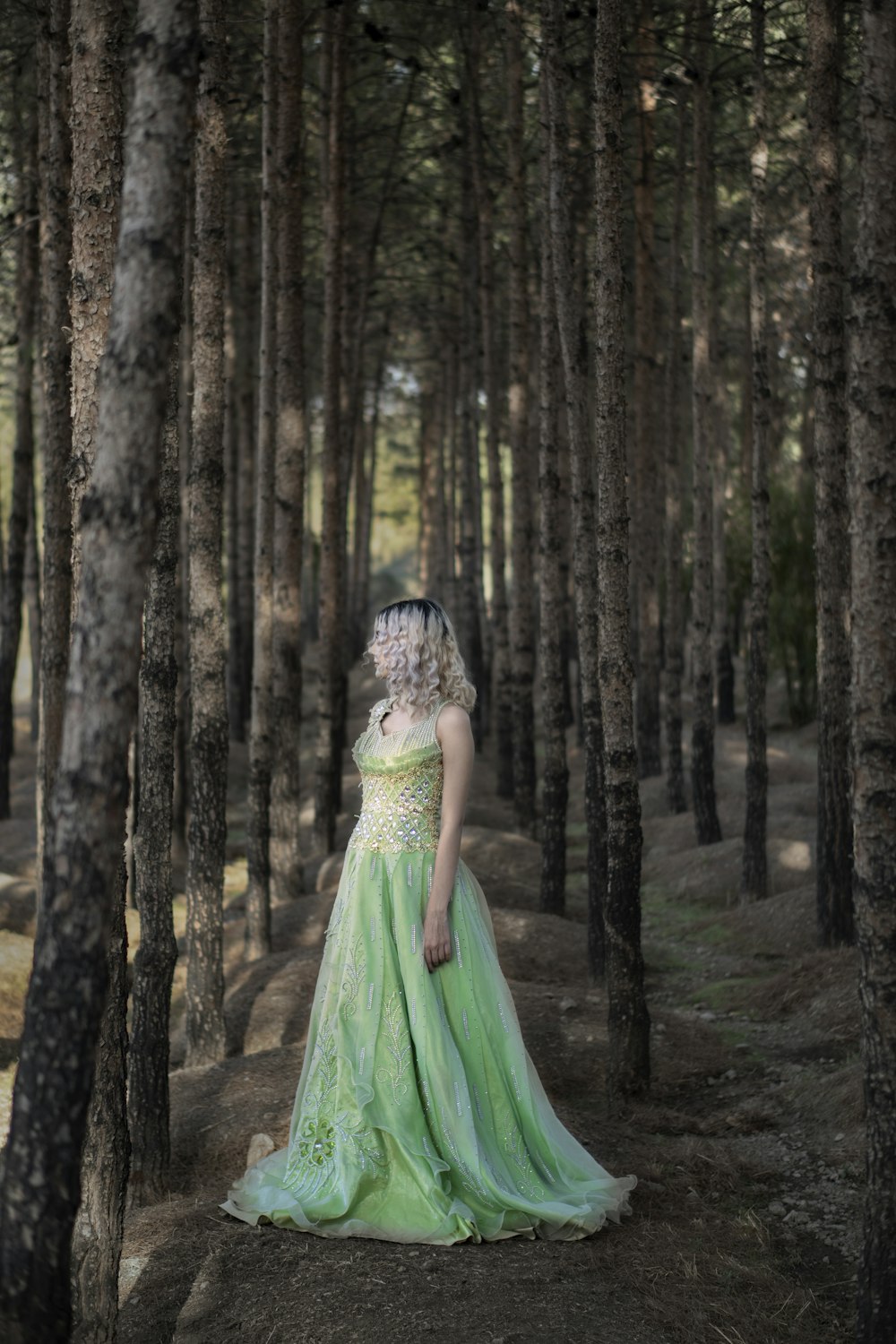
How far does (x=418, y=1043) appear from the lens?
16.1 feet

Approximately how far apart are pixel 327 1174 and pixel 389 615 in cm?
204

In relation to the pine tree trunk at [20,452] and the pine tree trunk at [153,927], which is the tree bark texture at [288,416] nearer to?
the pine tree trunk at [20,452]

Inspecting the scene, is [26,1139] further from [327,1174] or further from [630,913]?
[630,913]

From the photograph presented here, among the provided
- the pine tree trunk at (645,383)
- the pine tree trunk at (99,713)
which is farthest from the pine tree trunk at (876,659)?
the pine tree trunk at (645,383)

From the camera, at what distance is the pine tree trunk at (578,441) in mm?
8672

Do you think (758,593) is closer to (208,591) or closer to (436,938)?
(208,591)

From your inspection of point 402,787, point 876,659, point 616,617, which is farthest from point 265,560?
point 876,659

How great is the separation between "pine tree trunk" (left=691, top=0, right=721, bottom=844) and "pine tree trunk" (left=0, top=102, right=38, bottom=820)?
649 centimetres

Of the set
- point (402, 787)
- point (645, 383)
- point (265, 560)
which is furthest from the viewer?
point (645, 383)

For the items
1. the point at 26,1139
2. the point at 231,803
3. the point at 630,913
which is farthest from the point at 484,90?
the point at 26,1139

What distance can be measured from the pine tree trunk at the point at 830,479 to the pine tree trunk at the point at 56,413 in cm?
501

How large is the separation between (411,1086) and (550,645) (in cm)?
646

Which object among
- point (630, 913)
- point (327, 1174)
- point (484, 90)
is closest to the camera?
point (327, 1174)

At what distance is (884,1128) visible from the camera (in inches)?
166
